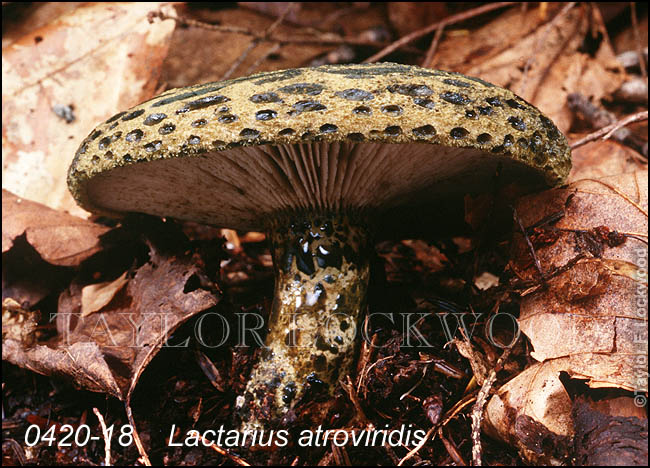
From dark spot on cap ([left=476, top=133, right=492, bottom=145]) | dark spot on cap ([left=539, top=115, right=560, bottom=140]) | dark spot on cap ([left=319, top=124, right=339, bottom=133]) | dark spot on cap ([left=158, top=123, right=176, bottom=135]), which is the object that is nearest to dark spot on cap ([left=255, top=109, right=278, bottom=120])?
dark spot on cap ([left=319, top=124, right=339, bottom=133])

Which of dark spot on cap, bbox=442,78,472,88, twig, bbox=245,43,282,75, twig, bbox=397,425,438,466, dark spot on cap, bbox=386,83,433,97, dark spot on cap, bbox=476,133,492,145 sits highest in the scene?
twig, bbox=245,43,282,75

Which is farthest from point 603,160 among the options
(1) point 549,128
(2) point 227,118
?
(2) point 227,118

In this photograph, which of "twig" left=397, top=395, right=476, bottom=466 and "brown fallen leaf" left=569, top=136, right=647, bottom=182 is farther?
"brown fallen leaf" left=569, top=136, right=647, bottom=182

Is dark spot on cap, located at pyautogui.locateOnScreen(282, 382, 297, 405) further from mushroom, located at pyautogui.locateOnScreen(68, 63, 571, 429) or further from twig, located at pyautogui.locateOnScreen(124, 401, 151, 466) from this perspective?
twig, located at pyautogui.locateOnScreen(124, 401, 151, 466)

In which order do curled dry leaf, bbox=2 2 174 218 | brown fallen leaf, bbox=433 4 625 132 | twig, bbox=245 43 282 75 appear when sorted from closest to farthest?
1. curled dry leaf, bbox=2 2 174 218
2. brown fallen leaf, bbox=433 4 625 132
3. twig, bbox=245 43 282 75

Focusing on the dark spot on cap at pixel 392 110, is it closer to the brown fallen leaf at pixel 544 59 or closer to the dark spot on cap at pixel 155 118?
the dark spot on cap at pixel 155 118

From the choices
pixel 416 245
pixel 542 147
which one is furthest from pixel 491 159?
pixel 416 245

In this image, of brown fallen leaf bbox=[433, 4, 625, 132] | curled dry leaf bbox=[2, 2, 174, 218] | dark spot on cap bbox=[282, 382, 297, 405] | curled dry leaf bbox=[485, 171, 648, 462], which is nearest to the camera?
curled dry leaf bbox=[485, 171, 648, 462]
